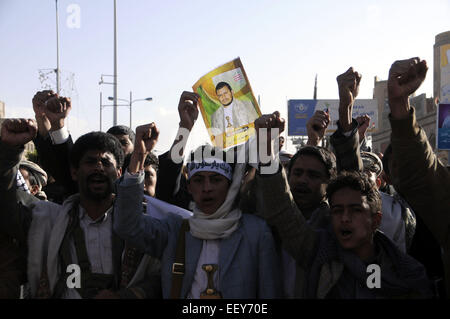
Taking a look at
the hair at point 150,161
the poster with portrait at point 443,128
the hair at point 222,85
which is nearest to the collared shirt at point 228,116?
the hair at point 222,85

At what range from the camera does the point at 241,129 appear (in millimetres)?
4637

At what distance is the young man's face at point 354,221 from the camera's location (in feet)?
8.82

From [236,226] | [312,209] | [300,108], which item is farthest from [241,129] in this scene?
[300,108]

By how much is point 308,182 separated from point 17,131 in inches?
69.1

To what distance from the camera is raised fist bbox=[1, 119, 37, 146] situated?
110 inches

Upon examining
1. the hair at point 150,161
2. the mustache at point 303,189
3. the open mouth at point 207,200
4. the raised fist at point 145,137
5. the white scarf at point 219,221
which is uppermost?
the raised fist at point 145,137

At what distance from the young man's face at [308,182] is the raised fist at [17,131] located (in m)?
1.59

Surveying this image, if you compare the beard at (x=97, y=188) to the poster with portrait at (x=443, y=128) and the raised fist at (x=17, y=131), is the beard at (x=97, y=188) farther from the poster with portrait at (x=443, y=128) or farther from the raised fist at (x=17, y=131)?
the poster with portrait at (x=443, y=128)

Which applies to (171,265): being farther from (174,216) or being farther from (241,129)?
(241,129)

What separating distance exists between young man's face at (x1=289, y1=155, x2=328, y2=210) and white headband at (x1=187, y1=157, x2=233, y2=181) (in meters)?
0.46

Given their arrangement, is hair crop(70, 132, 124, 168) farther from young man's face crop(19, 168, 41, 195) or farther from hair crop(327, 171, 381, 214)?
hair crop(327, 171, 381, 214)

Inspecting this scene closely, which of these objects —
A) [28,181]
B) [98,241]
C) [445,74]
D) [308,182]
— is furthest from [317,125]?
[445,74]

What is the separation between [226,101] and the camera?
477 centimetres

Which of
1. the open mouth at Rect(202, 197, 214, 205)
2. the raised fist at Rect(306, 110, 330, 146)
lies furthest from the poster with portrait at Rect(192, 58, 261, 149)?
the open mouth at Rect(202, 197, 214, 205)
